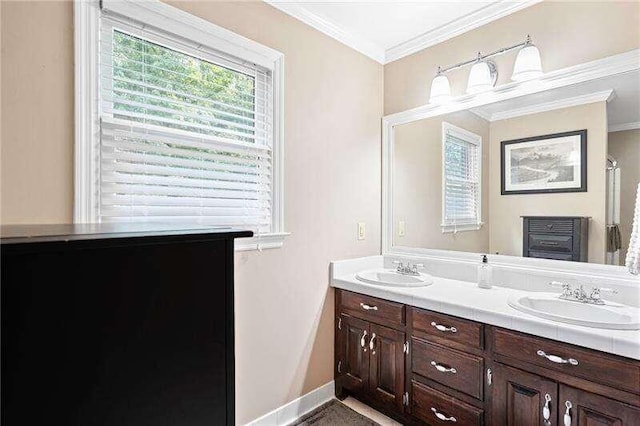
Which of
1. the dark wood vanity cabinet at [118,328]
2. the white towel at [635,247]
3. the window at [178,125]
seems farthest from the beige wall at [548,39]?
the dark wood vanity cabinet at [118,328]

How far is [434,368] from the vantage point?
5.90ft

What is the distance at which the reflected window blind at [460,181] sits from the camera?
7.47 feet

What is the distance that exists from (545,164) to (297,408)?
2138 mm

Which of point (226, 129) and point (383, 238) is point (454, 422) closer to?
point (383, 238)

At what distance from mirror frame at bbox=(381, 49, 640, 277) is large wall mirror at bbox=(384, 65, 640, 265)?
0.06 ft

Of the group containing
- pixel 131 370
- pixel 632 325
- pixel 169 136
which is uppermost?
pixel 169 136

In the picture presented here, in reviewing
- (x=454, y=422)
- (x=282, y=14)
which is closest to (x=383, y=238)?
(x=454, y=422)

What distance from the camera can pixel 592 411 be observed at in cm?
129

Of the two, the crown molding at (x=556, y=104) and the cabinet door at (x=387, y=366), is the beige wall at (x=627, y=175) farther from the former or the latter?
the cabinet door at (x=387, y=366)

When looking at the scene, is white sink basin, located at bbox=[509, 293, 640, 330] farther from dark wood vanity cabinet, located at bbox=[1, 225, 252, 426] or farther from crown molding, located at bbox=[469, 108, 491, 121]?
dark wood vanity cabinet, located at bbox=[1, 225, 252, 426]

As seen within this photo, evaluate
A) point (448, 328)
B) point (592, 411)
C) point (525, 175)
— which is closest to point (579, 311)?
point (592, 411)

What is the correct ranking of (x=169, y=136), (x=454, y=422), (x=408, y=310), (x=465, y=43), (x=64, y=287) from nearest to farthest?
(x=64, y=287)
(x=169, y=136)
(x=454, y=422)
(x=408, y=310)
(x=465, y=43)

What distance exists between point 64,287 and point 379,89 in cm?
260

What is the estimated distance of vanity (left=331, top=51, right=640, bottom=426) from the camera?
1386mm
